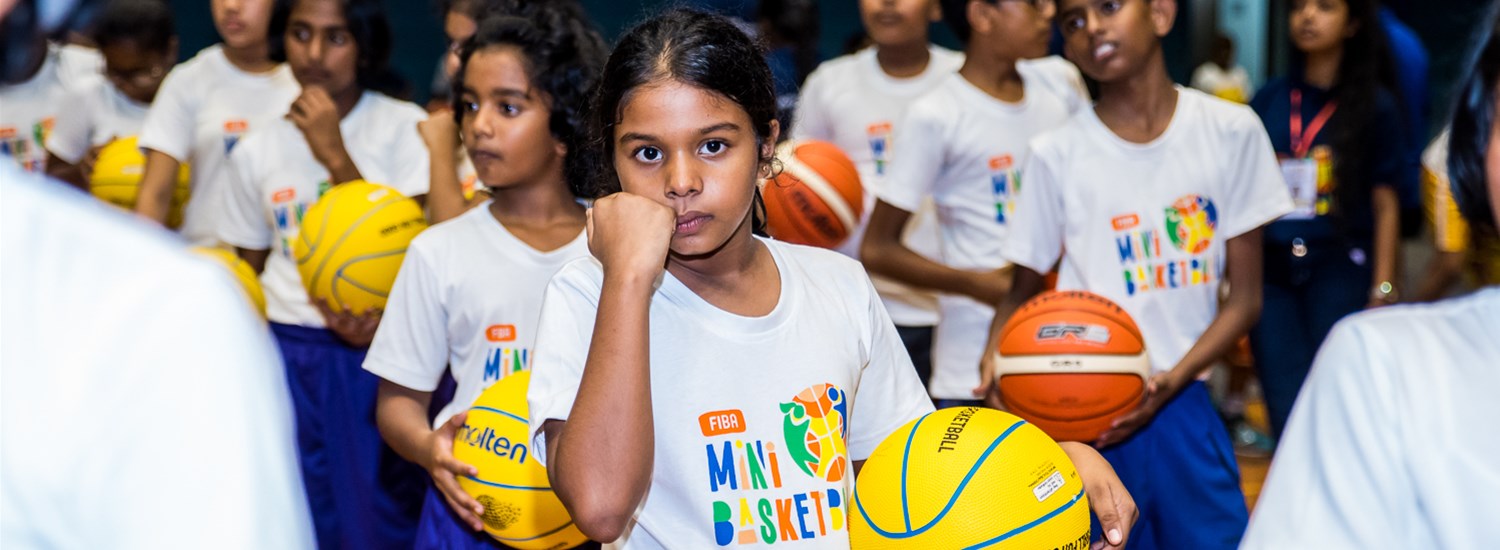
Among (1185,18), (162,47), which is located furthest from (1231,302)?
(1185,18)

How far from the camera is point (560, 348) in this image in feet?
6.03

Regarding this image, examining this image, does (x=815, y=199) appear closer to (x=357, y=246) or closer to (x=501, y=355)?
(x=357, y=246)

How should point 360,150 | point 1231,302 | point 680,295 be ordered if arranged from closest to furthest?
point 680,295, point 1231,302, point 360,150

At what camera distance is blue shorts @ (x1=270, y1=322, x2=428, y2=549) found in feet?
12.4

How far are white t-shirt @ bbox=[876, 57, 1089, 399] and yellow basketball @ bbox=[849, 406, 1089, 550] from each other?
1.69 m

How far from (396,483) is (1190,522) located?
2.02 metres

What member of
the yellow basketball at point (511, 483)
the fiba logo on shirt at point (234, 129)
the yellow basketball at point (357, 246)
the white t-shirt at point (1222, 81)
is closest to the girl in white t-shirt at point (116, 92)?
the fiba logo on shirt at point (234, 129)

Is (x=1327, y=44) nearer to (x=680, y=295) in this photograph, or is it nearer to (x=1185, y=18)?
(x=680, y=295)

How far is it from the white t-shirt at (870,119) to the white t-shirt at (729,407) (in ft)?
7.63

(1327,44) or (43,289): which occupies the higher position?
(43,289)

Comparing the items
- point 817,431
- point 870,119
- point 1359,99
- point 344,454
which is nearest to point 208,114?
point 344,454

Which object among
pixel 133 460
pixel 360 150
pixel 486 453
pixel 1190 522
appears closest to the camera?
pixel 133 460

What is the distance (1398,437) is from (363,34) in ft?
11.7

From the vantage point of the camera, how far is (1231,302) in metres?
3.14
